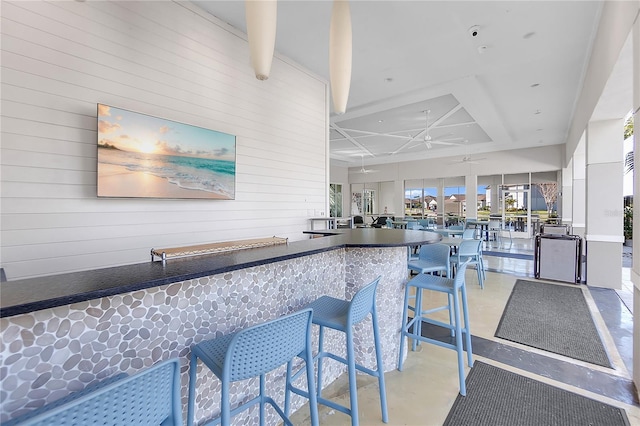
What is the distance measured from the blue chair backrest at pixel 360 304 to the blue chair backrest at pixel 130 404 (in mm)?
903

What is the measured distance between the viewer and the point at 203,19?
3.07 metres

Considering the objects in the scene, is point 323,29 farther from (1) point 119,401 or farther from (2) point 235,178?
(1) point 119,401

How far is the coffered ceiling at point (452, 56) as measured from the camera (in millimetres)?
3012

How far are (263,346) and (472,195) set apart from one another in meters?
11.2

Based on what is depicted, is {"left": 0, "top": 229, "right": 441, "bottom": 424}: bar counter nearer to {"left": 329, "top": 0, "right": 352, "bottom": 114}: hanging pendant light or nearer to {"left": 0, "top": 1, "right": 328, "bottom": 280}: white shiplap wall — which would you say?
{"left": 329, "top": 0, "right": 352, "bottom": 114}: hanging pendant light

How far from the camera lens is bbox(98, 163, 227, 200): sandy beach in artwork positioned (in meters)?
2.27

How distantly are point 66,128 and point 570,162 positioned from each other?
11011 mm

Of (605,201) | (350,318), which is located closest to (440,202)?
(605,201)

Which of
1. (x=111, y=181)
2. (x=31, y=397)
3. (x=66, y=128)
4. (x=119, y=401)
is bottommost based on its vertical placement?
(x=31, y=397)

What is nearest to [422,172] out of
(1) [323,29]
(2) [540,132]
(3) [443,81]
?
(2) [540,132]

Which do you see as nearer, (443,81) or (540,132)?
(443,81)

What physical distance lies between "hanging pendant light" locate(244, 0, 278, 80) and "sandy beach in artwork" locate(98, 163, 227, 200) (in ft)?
5.42

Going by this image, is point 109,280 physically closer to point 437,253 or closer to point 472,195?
point 437,253

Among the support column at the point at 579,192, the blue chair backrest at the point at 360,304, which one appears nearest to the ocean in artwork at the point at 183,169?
the blue chair backrest at the point at 360,304
